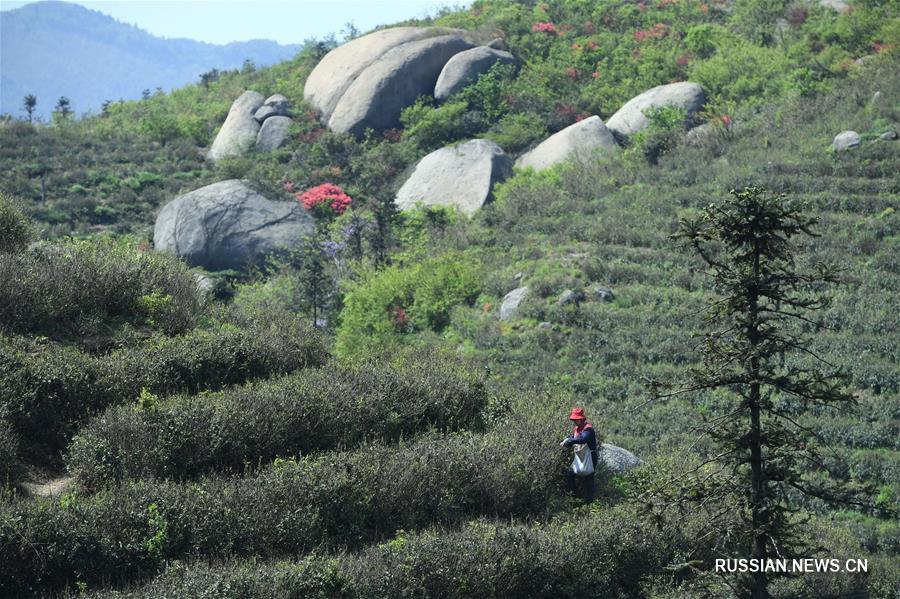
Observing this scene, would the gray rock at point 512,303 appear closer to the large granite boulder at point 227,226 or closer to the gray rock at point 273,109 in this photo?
the large granite boulder at point 227,226

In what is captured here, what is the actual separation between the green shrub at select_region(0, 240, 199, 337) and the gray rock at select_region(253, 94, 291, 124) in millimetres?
30090

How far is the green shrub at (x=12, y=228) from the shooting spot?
19.0 meters

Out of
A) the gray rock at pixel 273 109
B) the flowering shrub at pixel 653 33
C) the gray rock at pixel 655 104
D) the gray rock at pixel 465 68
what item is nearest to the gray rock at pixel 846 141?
the gray rock at pixel 655 104

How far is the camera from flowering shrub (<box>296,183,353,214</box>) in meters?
39.5

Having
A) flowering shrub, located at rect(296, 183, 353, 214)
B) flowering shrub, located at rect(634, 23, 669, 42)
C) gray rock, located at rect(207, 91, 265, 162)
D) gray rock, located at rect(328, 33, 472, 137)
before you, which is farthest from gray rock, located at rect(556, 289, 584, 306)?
flowering shrub, located at rect(634, 23, 669, 42)

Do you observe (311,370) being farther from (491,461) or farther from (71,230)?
(71,230)

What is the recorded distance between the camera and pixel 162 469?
1270 centimetres

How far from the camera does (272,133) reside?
153 ft

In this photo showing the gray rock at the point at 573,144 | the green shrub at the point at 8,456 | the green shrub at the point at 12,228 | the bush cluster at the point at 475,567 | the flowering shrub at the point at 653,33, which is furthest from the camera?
the flowering shrub at the point at 653,33

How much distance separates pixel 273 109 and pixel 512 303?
23.7m

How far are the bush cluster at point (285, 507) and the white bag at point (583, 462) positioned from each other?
0.36m

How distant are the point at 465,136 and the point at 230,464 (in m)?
32.2

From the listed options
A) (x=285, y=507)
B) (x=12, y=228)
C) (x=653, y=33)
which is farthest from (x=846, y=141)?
(x=285, y=507)

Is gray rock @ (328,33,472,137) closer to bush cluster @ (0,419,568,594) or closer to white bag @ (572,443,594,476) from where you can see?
bush cluster @ (0,419,568,594)
